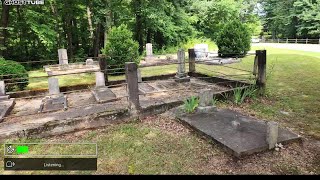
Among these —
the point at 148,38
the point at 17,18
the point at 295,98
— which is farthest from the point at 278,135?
the point at 148,38

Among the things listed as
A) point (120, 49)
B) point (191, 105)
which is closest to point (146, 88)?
point (191, 105)

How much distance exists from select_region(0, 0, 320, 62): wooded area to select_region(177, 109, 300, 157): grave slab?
13.4 meters

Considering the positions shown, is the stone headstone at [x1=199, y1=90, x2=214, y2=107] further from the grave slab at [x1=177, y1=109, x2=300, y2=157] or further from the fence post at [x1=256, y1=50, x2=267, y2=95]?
the fence post at [x1=256, y1=50, x2=267, y2=95]

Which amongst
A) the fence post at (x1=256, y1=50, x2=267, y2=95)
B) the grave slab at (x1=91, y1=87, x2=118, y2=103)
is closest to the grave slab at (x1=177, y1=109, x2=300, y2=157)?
the fence post at (x1=256, y1=50, x2=267, y2=95)

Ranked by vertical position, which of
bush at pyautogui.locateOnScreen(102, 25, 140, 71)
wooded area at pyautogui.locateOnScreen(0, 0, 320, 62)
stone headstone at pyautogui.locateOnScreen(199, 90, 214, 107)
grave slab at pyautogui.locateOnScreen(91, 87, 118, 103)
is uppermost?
wooded area at pyautogui.locateOnScreen(0, 0, 320, 62)

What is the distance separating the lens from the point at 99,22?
20531 millimetres

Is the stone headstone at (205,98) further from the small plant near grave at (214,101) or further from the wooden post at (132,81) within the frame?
the wooden post at (132,81)

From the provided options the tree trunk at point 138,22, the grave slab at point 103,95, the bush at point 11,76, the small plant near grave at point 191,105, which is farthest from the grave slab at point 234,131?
the tree trunk at point 138,22

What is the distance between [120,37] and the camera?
13242mm

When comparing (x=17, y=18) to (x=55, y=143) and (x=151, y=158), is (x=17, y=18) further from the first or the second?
(x=151, y=158)

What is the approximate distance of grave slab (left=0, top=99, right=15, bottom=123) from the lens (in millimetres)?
7154

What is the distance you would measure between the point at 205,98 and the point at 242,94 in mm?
1893

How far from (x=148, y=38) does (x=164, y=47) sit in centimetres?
229

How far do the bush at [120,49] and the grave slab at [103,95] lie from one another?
3.68m
